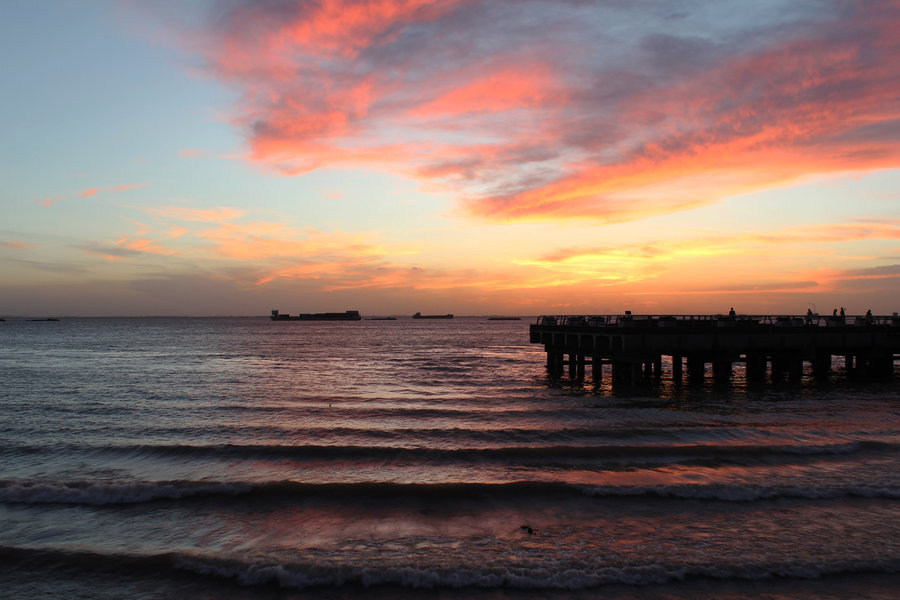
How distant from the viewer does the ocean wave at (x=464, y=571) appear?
8.67 metres

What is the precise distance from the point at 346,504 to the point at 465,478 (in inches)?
135

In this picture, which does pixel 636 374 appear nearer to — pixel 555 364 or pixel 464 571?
pixel 555 364

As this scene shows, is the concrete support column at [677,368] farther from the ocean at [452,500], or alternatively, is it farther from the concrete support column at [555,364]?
the concrete support column at [555,364]

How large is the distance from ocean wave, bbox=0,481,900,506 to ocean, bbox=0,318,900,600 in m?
0.06

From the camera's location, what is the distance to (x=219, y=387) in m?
33.5

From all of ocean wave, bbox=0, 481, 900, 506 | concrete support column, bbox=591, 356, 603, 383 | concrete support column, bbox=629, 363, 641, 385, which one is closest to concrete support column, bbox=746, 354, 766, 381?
concrete support column, bbox=629, 363, 641, 385

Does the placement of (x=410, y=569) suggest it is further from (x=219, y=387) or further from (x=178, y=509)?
(x=219, y=387)

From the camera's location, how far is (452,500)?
12609 millimetres

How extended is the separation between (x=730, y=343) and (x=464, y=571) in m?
28.3

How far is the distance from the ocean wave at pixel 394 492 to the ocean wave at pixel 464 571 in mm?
3321

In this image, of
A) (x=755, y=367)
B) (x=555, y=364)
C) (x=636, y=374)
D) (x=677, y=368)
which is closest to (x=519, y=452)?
(x=636, y=374)

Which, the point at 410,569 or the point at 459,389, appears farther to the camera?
the point at 459,389

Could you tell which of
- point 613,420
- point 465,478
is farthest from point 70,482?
point 613,420

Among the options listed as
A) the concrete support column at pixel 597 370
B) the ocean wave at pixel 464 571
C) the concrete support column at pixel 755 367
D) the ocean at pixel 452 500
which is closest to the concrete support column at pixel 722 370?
the concrete support column at pixel 755 367
